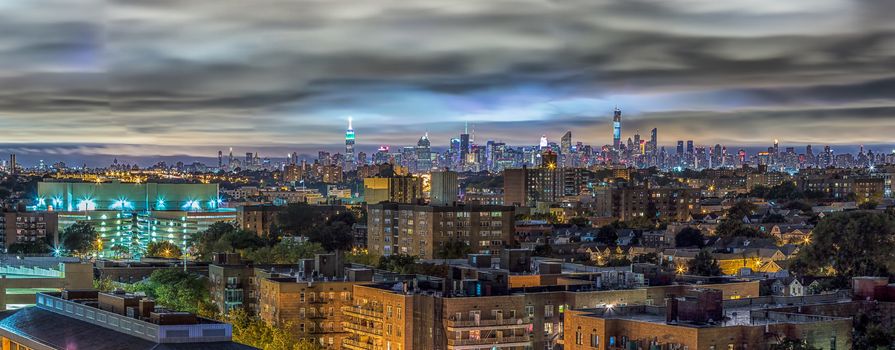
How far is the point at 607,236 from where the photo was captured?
110625mm

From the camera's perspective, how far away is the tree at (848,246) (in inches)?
2908

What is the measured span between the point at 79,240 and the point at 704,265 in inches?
2385

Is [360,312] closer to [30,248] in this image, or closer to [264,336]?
[264,336]

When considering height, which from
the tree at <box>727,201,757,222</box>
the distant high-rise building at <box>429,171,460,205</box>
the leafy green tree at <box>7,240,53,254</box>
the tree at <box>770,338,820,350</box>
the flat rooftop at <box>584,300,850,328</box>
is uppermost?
the distant high-rise building at <box>429,171,460,205</box>

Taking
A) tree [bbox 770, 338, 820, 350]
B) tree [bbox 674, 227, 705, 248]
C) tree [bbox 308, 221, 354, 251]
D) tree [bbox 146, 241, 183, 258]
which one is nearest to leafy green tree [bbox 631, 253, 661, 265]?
tree [bbox 674, 227, 705, 248]

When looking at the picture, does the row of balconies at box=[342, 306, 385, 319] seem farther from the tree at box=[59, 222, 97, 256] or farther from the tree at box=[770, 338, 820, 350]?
the tree at box=[59, 222, 97, 256]

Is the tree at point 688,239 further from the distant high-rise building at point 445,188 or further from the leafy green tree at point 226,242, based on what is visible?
the leafy green tree at point 226,242

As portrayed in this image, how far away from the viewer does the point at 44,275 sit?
192 feet

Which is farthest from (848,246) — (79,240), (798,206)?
(798,206)

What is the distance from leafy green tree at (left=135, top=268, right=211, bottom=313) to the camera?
62.0 m

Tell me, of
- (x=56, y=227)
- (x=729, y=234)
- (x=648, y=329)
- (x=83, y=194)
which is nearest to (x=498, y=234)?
(x=729, y=234)

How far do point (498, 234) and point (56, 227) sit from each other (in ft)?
165

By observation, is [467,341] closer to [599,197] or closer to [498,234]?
[498,234]

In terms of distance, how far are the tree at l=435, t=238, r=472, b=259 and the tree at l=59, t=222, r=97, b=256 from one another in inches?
1415
